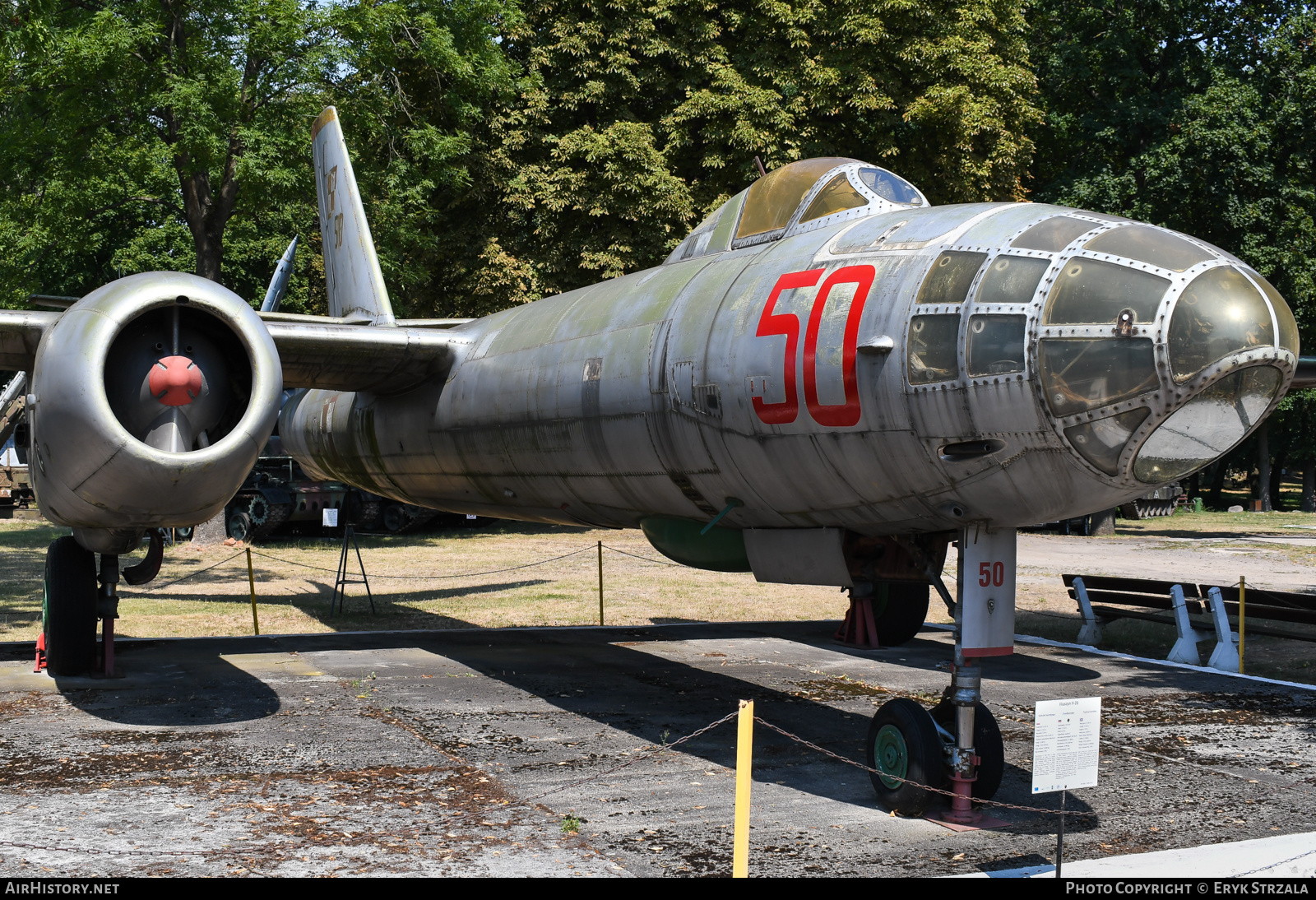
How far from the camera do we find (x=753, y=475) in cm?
705

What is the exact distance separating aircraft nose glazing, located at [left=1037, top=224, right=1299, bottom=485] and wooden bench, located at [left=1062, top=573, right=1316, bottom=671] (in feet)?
22.9

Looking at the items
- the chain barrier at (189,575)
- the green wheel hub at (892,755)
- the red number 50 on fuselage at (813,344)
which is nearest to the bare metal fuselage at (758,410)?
the red number 50 on fuselage at (813,344)

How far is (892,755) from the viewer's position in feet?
21.2

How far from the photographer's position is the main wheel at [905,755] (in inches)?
245

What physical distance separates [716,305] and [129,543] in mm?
5136

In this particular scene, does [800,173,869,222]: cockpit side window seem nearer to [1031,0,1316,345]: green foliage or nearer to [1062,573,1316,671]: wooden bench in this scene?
[1062,573,1316,671]: wooden bench

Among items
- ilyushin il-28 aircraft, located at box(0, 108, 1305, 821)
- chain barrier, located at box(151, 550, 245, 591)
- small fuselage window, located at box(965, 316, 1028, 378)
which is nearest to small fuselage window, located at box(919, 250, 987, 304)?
ilyushin il-28 aircraft, located at box(0, 108, 1305, 821)

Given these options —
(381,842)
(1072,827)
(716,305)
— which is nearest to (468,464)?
(716,305)

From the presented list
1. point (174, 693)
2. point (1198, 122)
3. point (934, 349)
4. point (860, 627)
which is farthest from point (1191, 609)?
point (1198, 122)

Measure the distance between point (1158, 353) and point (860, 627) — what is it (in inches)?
312

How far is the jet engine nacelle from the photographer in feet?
23.3

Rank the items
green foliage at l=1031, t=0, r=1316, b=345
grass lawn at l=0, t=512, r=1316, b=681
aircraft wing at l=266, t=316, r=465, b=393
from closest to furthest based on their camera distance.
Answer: aircraft wing at l=266, t=316, r=465, b=393, grass lawn at l=0, t=512, r=1316, b=681, green foliage at l=1031, t=0, r=1316, b=345

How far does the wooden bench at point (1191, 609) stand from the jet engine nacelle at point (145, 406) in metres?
9.43

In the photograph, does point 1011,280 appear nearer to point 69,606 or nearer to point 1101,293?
point 1101,293
